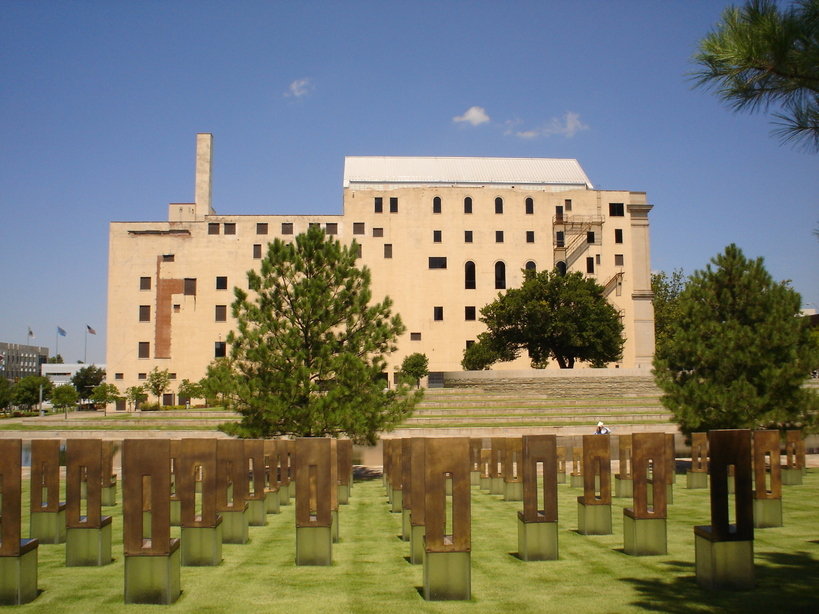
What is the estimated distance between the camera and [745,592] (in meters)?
7.61

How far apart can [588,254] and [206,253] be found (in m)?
33.2

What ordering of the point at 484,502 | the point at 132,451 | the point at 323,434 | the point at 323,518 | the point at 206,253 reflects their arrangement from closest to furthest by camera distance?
1. the point at 132,451
2. the point at 323,518
3. the point at 484,502
4. the point at 323,434
5. the point at 206,253

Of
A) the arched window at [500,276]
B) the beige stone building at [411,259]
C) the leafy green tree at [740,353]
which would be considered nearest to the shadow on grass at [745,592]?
the leafy green tree at [740,353]

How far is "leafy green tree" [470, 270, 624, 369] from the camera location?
5028 cm

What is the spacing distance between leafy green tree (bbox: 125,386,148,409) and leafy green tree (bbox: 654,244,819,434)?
4305 centimetres

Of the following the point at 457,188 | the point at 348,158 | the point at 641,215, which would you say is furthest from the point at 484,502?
the point at 348,158

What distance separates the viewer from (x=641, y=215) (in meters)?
63.7

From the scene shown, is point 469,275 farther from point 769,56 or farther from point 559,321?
point 769,56

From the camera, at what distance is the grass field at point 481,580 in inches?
286

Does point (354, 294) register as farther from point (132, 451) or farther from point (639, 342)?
point (639, 342)

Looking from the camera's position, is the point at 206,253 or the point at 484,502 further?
the point at 206,253

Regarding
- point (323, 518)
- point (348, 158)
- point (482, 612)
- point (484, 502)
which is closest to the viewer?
point (482, 612)

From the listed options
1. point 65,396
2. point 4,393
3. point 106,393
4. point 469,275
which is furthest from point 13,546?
point 4,393

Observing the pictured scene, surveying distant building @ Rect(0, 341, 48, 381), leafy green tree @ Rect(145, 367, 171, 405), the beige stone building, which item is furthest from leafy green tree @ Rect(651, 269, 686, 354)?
distant building @ Rect(0, 341, 48, 381)
